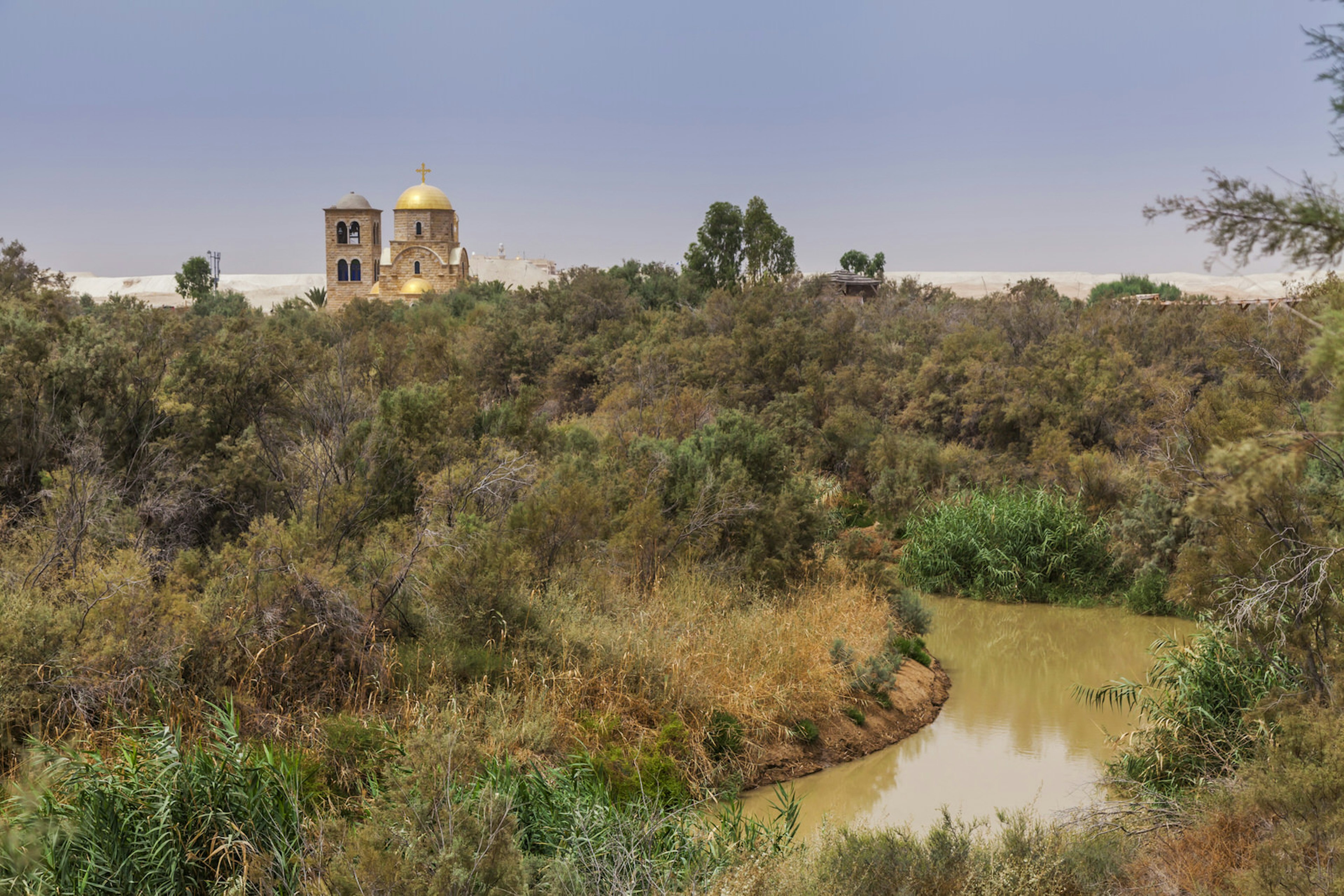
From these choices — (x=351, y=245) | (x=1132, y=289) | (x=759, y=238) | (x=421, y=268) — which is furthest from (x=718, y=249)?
(x=351, y=245)

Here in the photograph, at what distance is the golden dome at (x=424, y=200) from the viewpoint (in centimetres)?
6431

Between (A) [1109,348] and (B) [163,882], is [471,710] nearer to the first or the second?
(B) [163,882]

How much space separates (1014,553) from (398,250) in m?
53.7

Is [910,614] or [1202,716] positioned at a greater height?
[1202,716]

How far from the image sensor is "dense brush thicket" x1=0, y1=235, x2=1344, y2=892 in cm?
518

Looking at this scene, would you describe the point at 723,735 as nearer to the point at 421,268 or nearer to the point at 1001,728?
the point at 1001,728

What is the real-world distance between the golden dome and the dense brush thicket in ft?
158

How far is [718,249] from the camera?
32.0 m

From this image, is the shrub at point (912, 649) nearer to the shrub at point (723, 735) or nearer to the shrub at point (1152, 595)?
the shrub at point (723, 735)

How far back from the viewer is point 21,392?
941 centimetres

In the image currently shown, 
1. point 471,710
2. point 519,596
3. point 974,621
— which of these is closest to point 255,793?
point 471,710

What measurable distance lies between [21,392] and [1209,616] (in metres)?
10.5

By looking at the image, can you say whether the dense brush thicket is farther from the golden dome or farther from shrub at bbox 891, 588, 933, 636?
the golden dome

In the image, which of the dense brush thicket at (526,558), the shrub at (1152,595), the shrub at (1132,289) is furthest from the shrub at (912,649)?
the shrub at (1132,289)
